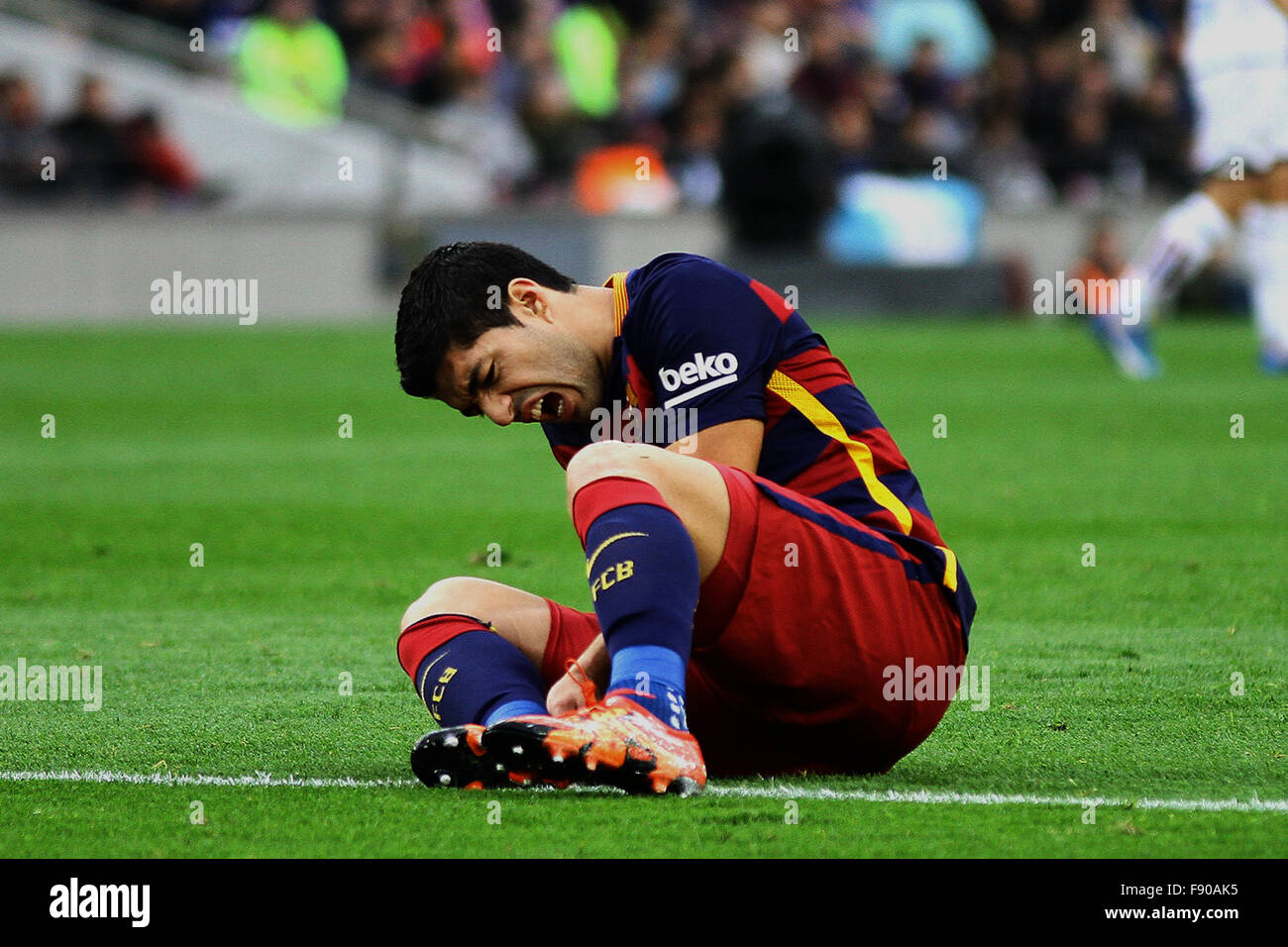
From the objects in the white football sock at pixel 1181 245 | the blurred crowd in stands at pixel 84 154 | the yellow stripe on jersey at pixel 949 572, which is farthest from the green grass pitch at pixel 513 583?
the blurred crowd in stands at pixel 84 154

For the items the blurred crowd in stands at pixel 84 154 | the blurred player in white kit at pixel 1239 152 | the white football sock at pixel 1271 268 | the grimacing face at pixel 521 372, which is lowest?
the grimacing face at pixel 521 372

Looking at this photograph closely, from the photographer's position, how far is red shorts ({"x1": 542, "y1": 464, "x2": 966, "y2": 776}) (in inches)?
136

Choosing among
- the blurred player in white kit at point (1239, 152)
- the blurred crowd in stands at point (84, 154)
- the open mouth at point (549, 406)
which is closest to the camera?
the open mouth at point (549, 406)

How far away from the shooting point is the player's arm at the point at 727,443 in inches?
141

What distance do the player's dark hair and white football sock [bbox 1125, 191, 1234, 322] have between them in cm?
821

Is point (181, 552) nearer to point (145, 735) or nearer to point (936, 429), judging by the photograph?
point (145, 735)

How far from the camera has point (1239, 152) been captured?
35.4ft

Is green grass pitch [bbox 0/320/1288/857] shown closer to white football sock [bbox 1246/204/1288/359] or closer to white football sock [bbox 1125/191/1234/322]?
white football sock [bbox 1246/204/1288/359]

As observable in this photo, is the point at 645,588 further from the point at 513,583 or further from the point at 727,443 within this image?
the point at 513,583

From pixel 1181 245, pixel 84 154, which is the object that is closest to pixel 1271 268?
pixel 1181 245

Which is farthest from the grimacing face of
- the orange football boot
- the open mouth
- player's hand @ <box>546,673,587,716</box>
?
the orange football boot

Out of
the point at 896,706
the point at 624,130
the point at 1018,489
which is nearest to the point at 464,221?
the point at 624,130

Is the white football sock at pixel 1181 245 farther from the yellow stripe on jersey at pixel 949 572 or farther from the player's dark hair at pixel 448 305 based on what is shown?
the player's dark hair at pixel 448 305
